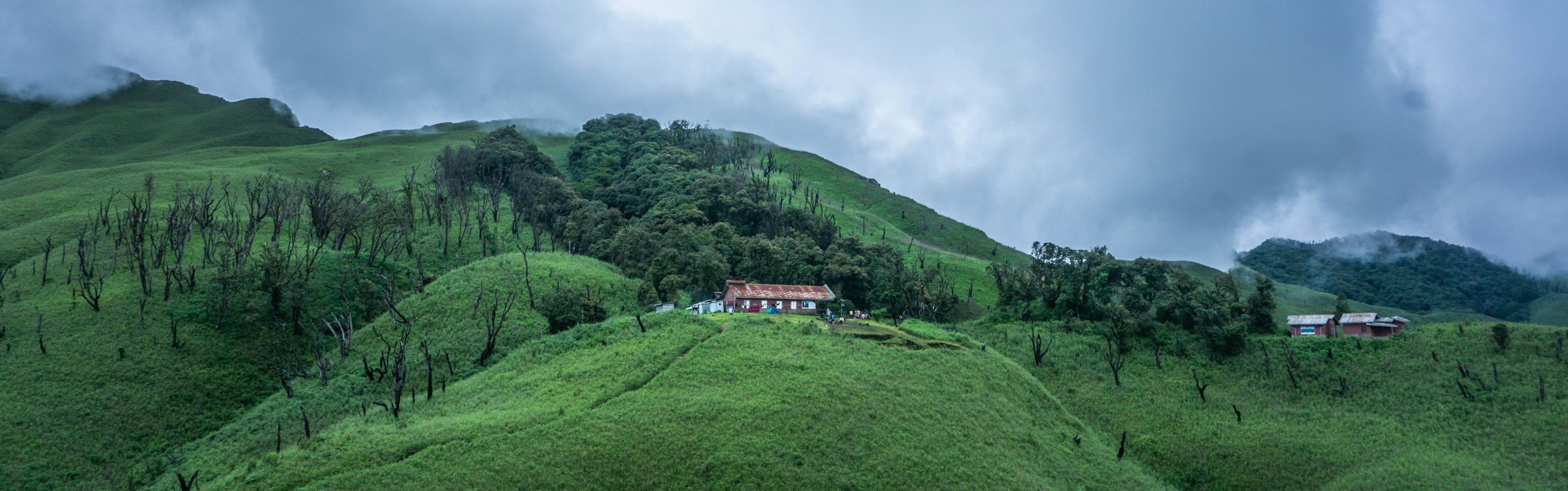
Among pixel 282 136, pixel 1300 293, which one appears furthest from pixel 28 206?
pixel 1300 293

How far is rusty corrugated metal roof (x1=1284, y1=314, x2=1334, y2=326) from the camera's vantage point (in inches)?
2827

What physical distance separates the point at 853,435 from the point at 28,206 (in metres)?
102

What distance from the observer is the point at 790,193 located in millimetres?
154375

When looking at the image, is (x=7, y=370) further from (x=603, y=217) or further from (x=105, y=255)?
(x=603, y=217)

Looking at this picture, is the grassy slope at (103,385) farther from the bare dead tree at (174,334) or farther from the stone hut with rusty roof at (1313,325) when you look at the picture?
→ the stone hut with rusty roof at (1313,325)

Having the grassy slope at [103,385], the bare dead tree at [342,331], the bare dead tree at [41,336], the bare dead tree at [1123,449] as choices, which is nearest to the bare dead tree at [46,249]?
the grassy slope at [103,385]

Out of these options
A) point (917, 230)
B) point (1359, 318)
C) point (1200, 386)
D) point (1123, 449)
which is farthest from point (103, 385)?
point (917, 230)

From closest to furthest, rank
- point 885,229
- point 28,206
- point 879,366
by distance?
1. point 879,366
2. point 28,206
3. point 885,229

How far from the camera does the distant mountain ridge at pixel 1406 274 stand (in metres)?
148

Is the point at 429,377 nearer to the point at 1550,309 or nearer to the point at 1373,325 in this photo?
the point at 1373,325

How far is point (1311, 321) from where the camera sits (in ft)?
238

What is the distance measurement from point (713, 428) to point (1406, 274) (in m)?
163

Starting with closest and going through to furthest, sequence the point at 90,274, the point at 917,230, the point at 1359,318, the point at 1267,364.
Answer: the point at 1267,364 < the point at 90,274 < the point at 1359,318 < the point at 917,230

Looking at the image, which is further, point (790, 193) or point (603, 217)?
point (790, 193)
